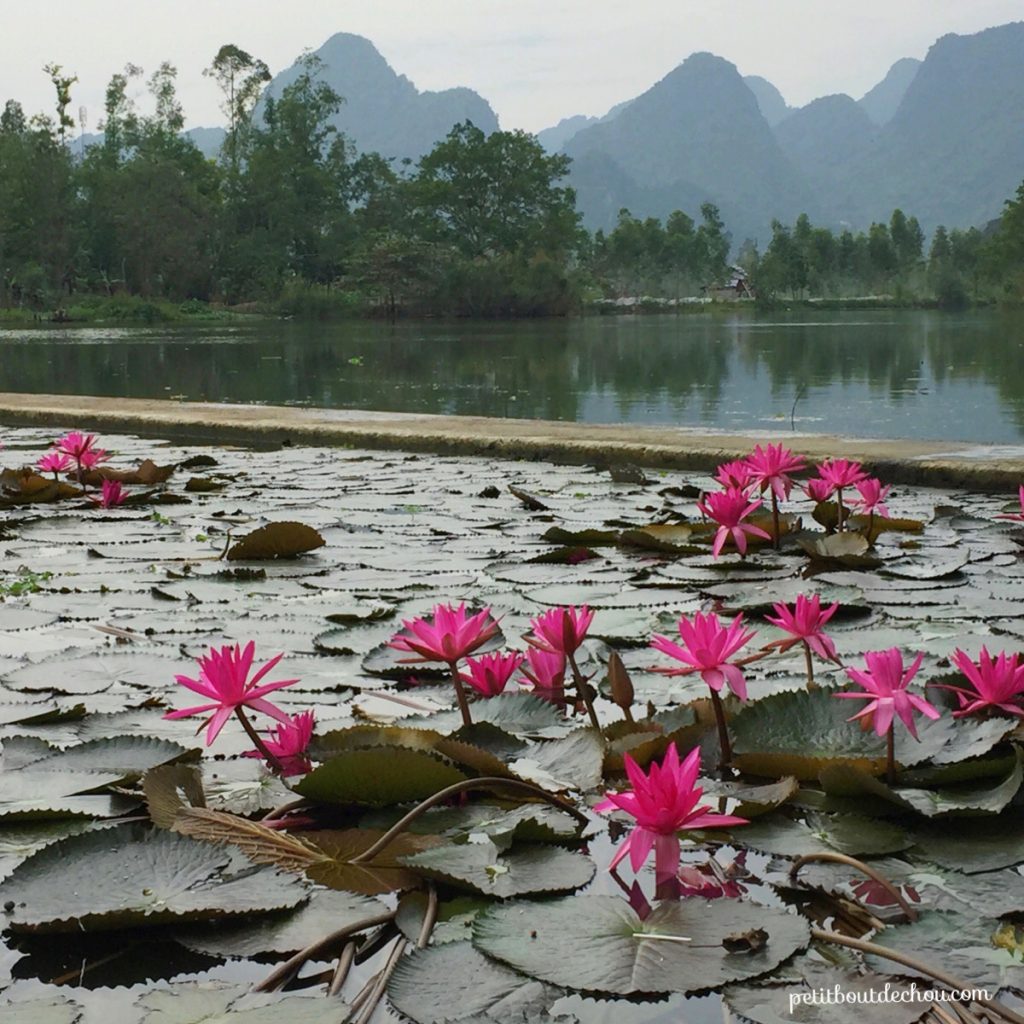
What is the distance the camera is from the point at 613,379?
13164 mm

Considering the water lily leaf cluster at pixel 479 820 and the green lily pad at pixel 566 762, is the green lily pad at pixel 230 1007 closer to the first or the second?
the water lily leaf cluster at pixel 479 820

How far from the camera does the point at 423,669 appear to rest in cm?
164

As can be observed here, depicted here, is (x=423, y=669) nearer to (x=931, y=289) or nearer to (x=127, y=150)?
(x=127, y=150)

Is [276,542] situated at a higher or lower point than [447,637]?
lower

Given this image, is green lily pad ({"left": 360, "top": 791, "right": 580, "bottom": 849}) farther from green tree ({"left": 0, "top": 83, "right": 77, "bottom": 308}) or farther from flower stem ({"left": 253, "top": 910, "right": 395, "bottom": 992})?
green tree ({"left": 0, "top": 83, "right": 77, "bottom": 308})

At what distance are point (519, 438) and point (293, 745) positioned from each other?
135 inches

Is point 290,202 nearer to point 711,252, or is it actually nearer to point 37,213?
point 37,213

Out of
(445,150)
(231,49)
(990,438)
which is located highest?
(231,49)

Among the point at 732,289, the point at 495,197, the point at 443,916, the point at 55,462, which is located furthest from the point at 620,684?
the point at 732,289

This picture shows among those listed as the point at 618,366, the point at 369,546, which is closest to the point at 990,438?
the point at 369,546

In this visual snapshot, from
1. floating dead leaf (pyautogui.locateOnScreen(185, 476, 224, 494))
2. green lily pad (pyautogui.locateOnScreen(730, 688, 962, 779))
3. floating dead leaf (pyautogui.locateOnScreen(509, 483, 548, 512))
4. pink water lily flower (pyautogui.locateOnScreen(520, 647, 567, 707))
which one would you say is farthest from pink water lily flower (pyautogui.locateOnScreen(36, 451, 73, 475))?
green lily pad (pyautogui.locateOnScreen(730, 688, 962, 779))

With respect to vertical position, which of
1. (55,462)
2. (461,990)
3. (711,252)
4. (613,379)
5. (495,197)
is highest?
(495,197)

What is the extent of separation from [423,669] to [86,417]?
15.5 ft

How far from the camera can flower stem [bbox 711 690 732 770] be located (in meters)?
1.12
